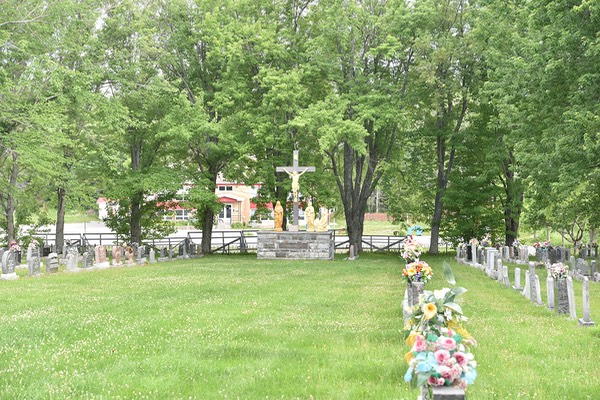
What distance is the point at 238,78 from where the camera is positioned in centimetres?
3353

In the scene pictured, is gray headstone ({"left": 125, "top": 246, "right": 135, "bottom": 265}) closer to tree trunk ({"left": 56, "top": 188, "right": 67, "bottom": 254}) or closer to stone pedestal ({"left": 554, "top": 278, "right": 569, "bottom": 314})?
tree trunk ({"left": 56, "top": 188, "right": 67, "bottom": 254})

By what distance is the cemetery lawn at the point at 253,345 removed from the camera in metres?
6.75

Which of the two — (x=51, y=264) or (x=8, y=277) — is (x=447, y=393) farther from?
(x=51, y=264)

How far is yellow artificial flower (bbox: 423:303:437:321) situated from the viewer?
5049 mm

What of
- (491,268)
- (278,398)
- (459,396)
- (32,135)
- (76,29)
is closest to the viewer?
(459,396)

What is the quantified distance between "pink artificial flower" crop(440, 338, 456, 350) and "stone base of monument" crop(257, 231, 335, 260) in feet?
88.2

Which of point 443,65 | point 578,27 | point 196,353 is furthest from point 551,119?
point 196,353

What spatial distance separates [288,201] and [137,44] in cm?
1289

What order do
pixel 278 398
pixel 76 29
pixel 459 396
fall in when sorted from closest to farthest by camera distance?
pixel 459 396
pixel 278 398
pixel 76 29

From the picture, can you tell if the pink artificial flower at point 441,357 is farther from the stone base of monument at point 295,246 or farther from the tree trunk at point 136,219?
the tree trunk at point 136,219

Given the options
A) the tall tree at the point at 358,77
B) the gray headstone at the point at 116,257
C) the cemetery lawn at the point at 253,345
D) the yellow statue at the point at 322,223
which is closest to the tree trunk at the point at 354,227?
the tall tree at the point at 358,77

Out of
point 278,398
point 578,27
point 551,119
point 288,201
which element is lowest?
point 278,398

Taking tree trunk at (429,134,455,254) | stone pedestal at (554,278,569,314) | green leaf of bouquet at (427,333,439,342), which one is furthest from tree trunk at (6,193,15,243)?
green leaf of bouquet at (427,333,439,342)

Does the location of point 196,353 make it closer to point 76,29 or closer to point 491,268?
point 491,268
